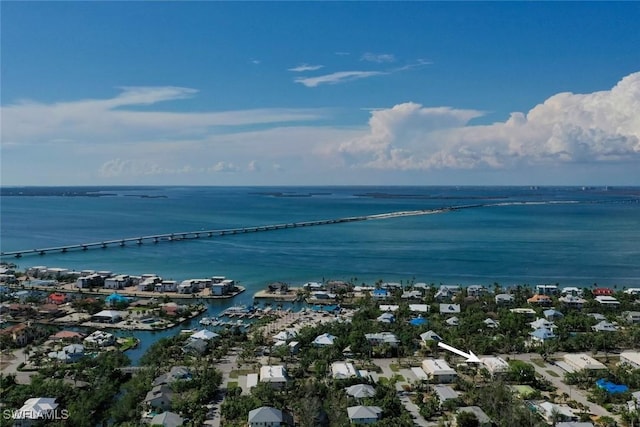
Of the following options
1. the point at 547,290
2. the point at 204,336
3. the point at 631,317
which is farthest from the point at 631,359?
the point at 204,336

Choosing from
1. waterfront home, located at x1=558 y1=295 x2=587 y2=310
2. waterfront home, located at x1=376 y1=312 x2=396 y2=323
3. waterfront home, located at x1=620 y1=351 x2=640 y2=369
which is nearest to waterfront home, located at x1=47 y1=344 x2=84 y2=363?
waterfront home, located at x1=376 y1=312 x2=396 y2=323

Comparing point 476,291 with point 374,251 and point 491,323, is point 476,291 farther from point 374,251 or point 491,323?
point 374,251

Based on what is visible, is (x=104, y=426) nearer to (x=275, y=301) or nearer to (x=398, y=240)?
(x=275, y=301)

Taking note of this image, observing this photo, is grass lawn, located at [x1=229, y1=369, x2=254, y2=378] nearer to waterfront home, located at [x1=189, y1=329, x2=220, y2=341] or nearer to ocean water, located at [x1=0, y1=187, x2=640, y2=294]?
waterfront home, located at [x1=189, y1=329, x2=220, y2=341]

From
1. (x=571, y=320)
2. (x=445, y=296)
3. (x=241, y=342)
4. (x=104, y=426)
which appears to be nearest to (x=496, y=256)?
(x=445, y=296)

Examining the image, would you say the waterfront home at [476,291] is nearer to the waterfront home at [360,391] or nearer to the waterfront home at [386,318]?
the waterfront home at [386,318]
